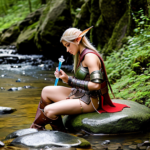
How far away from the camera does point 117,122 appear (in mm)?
3504

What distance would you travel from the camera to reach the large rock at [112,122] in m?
3.51

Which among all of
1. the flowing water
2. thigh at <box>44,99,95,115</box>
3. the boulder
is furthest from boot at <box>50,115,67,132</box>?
the boulder

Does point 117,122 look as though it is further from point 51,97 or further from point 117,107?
point 51,97

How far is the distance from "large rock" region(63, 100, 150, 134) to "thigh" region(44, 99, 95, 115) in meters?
0.17

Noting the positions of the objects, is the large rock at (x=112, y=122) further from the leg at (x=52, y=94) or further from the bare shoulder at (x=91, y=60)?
the bare shoulder at (x=91, y=60)

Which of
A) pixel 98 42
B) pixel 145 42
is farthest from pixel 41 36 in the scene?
pixel 145 42

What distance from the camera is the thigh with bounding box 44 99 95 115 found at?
3480 millimetres

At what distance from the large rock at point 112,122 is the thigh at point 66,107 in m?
0.17

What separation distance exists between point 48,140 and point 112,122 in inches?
40.1

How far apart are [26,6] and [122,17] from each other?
32.8 metres

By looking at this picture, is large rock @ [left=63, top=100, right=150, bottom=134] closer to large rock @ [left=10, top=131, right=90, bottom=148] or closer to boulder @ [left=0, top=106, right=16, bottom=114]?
large rock @ [left=10, top=131, right=90, bottom=148]

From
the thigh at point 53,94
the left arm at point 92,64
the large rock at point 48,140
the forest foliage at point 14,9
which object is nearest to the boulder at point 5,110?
the thigh at point 53,94

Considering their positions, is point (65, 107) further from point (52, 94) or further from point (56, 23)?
point (56, 23)

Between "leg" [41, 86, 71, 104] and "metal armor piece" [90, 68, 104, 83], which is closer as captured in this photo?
"metal armor piece" [90, 68, 104, 83]
